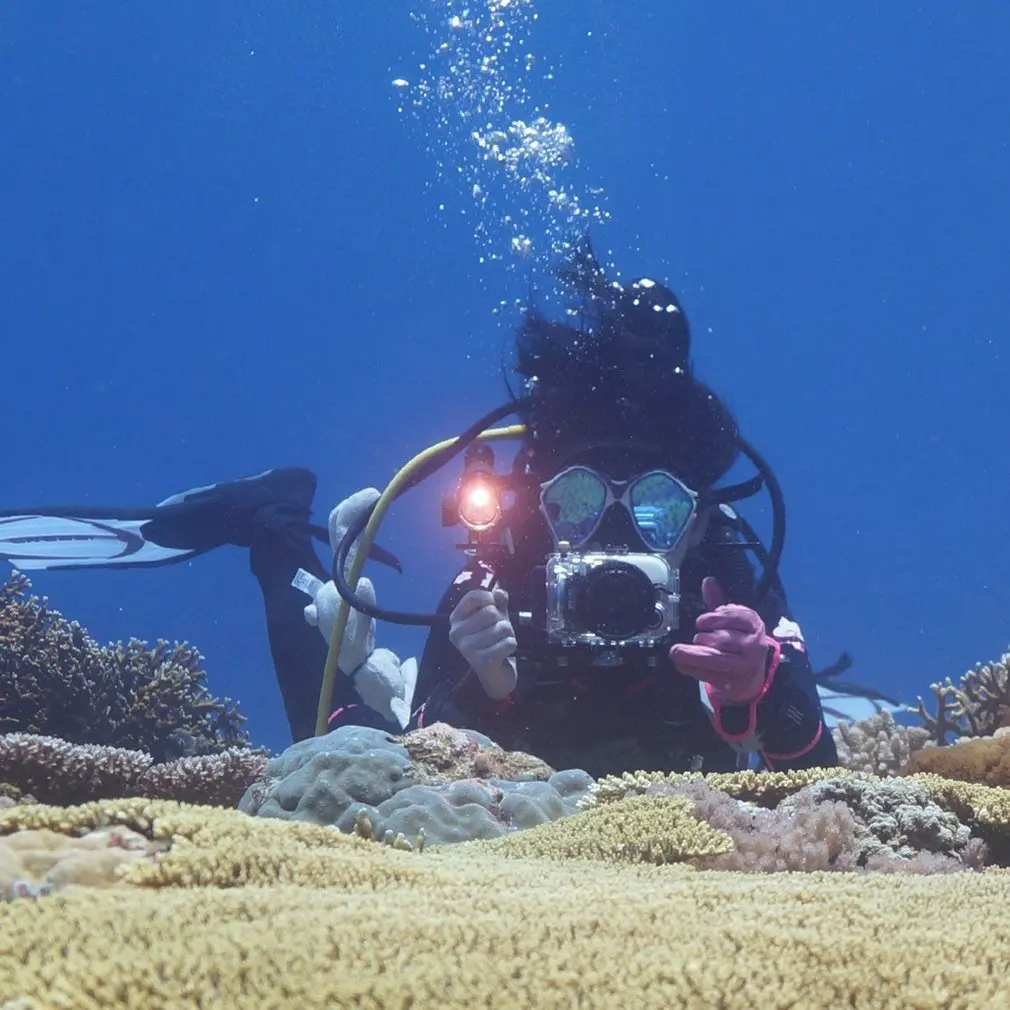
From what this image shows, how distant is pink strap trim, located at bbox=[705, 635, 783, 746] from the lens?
388 centimetres

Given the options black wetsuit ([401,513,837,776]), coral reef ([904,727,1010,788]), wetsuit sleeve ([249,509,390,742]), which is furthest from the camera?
wetsuit sleeve ([249,509,390,742])

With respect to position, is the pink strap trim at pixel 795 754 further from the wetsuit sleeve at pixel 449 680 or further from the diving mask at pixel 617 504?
the wetsuit sleeve at pixel 449 680

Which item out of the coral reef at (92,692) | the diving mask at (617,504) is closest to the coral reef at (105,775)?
the diving mask at (617,504)

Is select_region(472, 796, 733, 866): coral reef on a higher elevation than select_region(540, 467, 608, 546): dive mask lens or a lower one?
lower

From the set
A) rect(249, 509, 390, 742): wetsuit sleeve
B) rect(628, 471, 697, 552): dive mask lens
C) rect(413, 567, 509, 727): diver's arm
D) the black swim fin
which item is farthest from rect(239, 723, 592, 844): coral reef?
the black swim fin

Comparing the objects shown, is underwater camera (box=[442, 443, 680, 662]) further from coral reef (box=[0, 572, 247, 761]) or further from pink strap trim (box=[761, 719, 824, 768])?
coral reef (box=[0, 572, 247, 761])

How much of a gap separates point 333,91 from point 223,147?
676cm

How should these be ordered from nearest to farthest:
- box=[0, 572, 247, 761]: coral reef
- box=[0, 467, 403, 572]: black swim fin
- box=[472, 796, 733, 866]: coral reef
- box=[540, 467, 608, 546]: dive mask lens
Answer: box=[472, 796, 733, 866]: coral reef < box=[540, 467, 608, 546]: dive mask lens < box=[0, 572, 247, 761]: coral reef < box=[0, 467, 403, 572]: black swim fin

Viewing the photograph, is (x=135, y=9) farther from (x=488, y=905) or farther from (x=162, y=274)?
(x=488, y=905)

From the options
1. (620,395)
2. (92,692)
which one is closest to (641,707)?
(620,395)

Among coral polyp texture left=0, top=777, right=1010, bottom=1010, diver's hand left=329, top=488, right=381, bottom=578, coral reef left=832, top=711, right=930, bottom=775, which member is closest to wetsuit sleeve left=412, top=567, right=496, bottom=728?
diver's hand left=329, top=488, right=381, bottom=578

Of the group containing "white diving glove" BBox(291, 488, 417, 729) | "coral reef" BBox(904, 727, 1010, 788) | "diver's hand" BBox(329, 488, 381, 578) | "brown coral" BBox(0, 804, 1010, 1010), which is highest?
"diver's hand" BBox(329, 488, 381, 578)

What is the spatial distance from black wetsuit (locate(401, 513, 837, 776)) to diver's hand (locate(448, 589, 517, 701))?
0.17 metres

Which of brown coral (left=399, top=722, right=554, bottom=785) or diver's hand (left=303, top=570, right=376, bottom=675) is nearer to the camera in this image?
brown coral (left=399, top=722, right=554, bottom=785)
